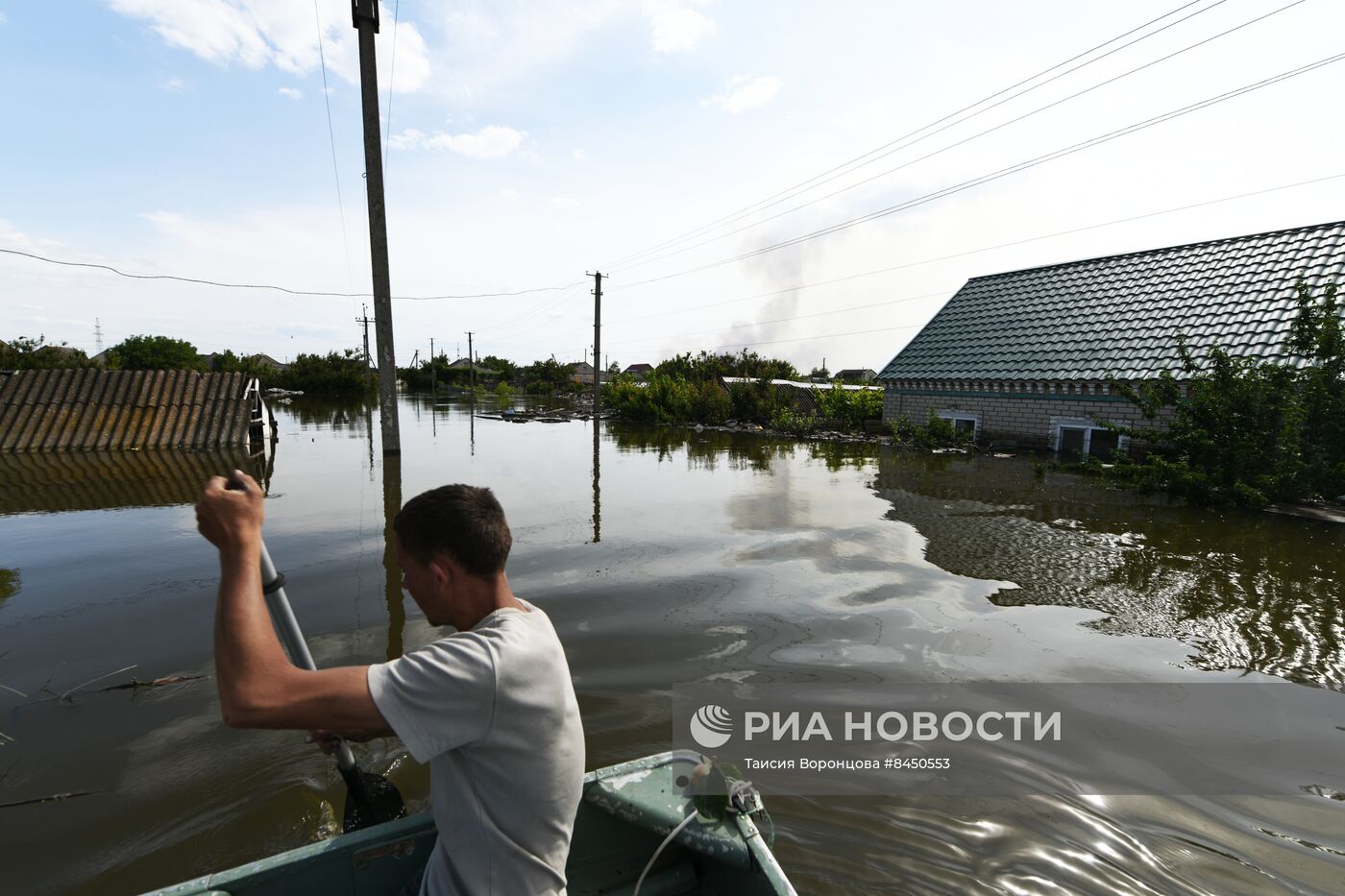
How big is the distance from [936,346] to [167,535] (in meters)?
19.9

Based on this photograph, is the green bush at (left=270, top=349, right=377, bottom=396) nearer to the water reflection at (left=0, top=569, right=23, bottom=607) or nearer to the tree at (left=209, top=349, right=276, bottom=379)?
the tree at (left=209, top=349, right=276, bottom=379)

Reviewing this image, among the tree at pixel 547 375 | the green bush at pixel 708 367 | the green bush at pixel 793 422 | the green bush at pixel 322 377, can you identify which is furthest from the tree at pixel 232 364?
the green bush at pixel 793 422

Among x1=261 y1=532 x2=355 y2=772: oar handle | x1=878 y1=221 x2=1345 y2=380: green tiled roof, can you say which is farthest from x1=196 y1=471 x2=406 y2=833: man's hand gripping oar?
x1=878 y1=221 x2=1345 y2=380: green tiled roof

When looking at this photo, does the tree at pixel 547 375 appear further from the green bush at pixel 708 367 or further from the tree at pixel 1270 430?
the tree at pixel 1270 430

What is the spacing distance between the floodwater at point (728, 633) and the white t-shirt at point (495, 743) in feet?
6.25

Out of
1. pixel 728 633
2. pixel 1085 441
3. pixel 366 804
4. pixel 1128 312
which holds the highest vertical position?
pixel 1128 312

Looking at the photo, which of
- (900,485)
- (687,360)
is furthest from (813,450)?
(687,360)

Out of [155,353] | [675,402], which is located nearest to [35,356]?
[155,353]

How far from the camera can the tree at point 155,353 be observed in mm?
59312

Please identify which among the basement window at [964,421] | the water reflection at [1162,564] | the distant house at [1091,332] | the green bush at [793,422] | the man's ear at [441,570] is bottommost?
the water reflection at [1162,564]

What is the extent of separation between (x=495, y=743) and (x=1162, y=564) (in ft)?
28.0

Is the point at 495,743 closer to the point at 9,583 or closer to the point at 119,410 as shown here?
the point at 9,583

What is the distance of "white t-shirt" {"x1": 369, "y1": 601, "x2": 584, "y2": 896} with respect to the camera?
4.77ft

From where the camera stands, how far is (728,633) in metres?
5.63
